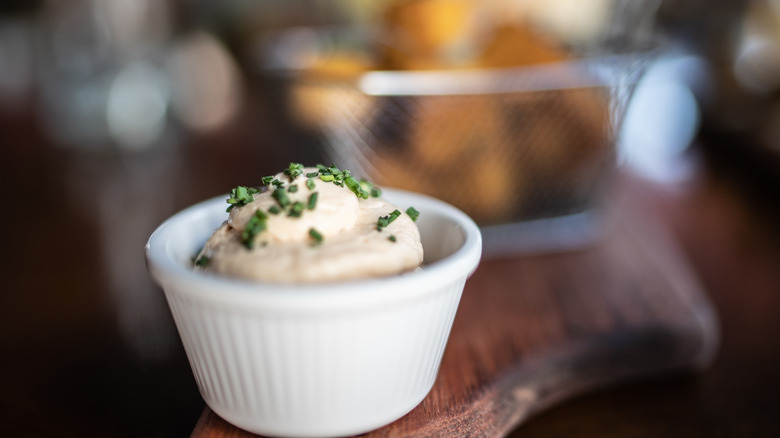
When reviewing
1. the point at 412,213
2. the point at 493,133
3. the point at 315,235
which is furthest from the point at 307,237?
the point at 493,133

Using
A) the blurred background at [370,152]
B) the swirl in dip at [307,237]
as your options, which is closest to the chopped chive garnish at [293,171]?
the swirl in dip at [307,237]

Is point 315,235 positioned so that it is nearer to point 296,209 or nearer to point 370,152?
point 296,209

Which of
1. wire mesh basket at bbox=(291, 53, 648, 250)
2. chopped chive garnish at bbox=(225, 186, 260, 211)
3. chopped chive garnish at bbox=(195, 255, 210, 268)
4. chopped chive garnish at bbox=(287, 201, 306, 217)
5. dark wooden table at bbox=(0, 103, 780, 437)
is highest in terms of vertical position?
chopped chive garnish at bbox=(287, 201, 306, 217)

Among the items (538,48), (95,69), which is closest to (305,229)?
(538,48)

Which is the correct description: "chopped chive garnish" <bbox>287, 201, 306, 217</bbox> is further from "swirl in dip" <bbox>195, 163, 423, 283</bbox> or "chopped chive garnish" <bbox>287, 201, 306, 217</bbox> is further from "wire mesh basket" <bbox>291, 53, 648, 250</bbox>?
"wire mesh basket" <bbox>291, 53, 648, 250</bbox>

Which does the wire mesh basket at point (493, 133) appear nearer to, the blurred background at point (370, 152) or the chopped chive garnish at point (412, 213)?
the blurred background at point (370, 152)

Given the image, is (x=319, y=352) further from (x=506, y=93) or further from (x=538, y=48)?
(x=538, y=48)

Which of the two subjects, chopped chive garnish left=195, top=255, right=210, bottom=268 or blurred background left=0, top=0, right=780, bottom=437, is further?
blurred background left=0, top=0, right=780, bottom=437

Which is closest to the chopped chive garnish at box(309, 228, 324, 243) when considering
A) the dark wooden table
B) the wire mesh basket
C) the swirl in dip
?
the swirl in dip
